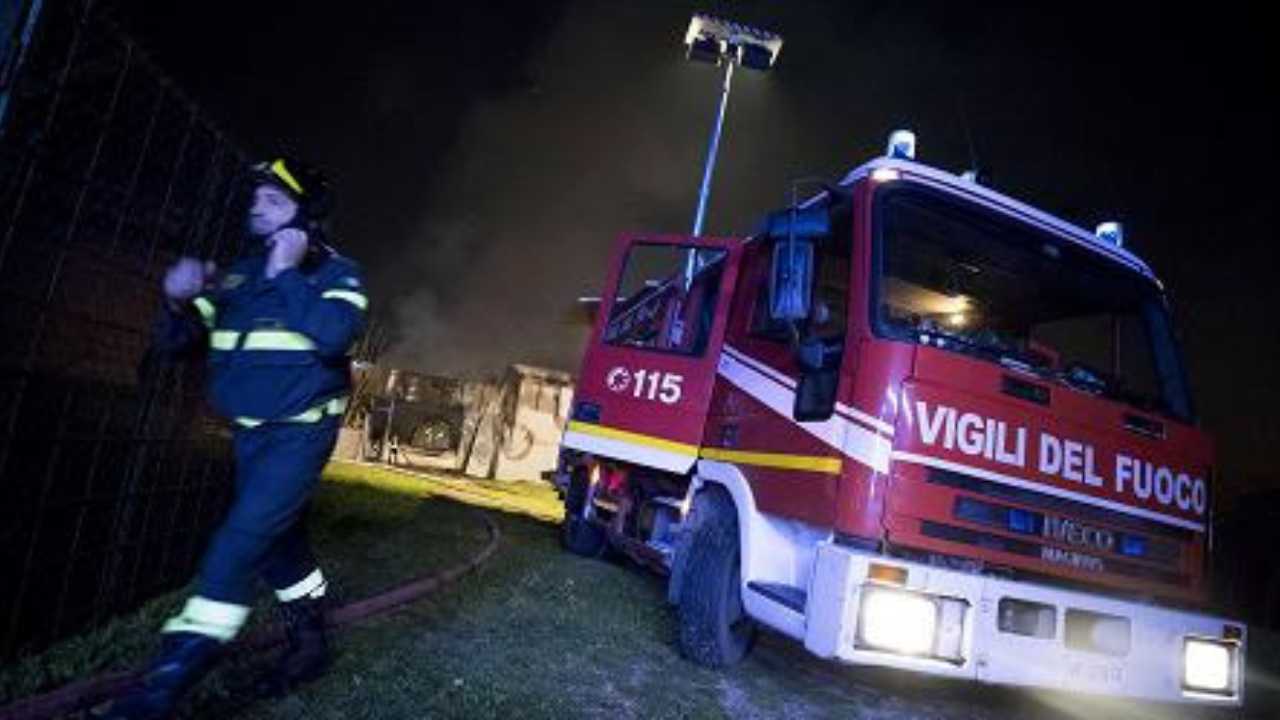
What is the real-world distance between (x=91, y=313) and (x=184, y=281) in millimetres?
923

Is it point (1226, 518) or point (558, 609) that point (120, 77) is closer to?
point (558, 609)

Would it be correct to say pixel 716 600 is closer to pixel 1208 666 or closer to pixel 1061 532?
pixel 1061 532

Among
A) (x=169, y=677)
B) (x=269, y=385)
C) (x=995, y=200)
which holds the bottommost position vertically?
(x=169, y=677)

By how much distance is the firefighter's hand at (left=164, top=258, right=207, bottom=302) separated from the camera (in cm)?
298

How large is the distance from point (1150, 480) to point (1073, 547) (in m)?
0.63

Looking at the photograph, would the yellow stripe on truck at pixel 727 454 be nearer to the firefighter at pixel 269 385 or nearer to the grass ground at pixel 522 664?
the grass ground at pixel 522 664

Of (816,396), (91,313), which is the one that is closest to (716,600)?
(816,396)

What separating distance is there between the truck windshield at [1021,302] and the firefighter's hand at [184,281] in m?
2.82

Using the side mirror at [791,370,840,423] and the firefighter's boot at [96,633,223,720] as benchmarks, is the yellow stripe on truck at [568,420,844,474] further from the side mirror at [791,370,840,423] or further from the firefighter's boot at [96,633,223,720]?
the firefighter's boot at [96,633,223,720]

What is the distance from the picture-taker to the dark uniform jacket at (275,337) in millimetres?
2967

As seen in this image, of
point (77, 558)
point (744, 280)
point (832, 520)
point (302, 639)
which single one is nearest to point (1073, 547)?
point (832, 520)

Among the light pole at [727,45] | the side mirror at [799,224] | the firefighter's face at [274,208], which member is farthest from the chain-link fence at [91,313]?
the light pole at [727,45]

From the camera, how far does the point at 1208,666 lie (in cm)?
420

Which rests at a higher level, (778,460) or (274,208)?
(274,208)
